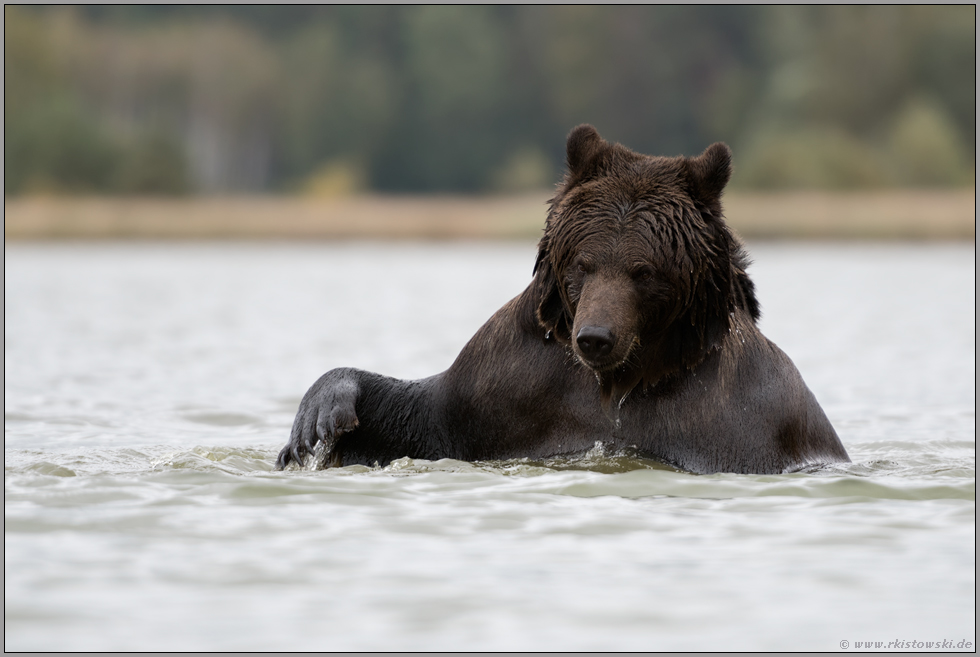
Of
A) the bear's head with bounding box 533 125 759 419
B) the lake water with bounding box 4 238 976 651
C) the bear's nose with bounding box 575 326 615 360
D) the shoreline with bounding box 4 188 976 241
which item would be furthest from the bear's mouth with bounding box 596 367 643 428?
the shoreline with bounding box 4 188 976 241

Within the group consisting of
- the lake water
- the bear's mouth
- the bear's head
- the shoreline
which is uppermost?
the shoreline

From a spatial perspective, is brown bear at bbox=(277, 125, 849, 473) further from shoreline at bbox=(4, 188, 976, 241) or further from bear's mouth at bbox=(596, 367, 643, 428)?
shoreline at bbox=(4, 188, 976, 241)

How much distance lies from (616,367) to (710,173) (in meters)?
0.96

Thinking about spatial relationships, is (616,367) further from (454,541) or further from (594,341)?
(454,541)

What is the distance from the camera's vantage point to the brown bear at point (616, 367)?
582 cm

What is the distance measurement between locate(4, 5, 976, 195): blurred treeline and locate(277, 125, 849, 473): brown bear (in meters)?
56.5

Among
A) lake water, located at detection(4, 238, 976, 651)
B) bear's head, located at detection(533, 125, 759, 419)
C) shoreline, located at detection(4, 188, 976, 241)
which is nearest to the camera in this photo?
lake water, located at detection(4, 238, 976, 651)

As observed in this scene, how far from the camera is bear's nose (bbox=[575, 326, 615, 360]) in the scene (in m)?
5.52

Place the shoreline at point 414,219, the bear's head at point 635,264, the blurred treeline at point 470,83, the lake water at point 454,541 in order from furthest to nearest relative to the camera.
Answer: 1. the blurred treeline at point 470,83
2. the shoreline at point 414,219
3. the bear's head at point 635,264
4. the lake water at point 454,541

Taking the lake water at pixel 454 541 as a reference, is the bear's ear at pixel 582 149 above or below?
above

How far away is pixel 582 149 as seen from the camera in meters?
6.14

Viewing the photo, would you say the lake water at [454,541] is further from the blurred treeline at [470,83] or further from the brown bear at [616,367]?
the blurred treeline at [470,83]

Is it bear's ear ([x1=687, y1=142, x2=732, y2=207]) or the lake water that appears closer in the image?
the lake water

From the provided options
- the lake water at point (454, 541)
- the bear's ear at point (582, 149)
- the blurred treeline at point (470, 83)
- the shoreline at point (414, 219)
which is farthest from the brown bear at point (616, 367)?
the blurred treeline at point (470, 83)
